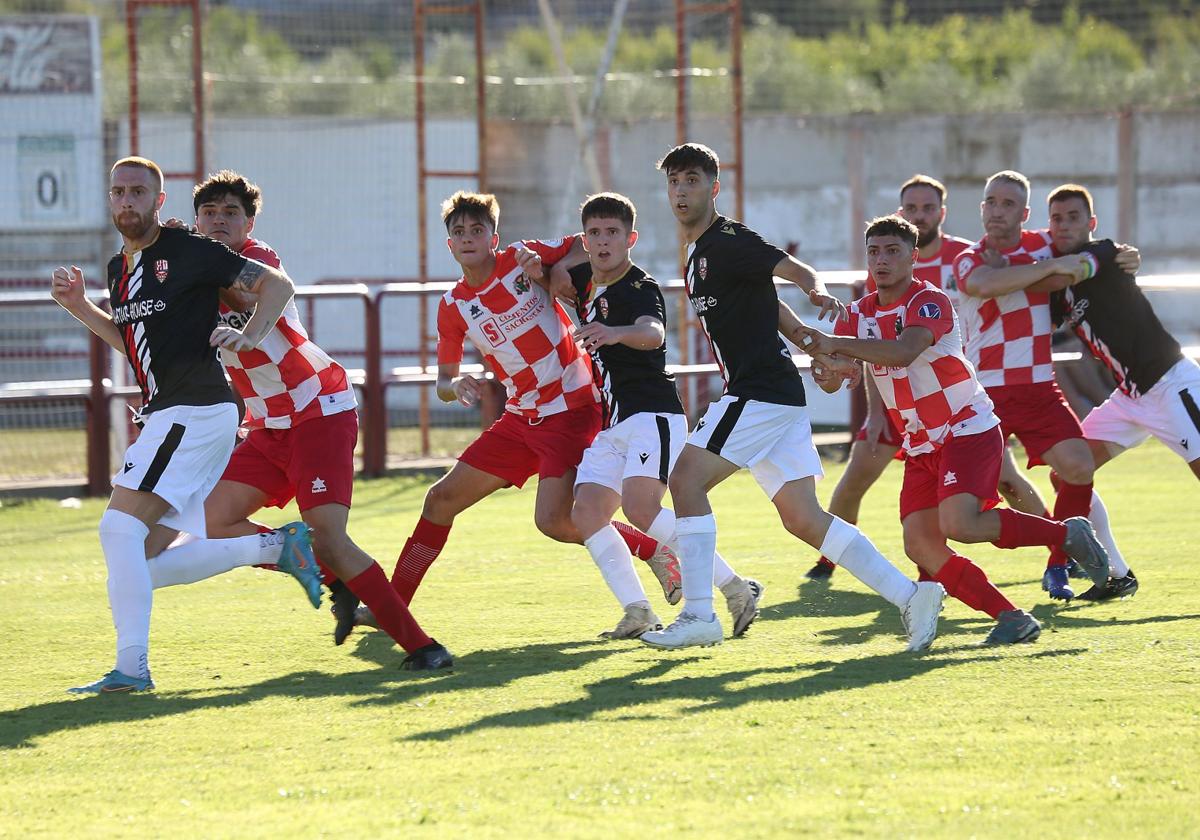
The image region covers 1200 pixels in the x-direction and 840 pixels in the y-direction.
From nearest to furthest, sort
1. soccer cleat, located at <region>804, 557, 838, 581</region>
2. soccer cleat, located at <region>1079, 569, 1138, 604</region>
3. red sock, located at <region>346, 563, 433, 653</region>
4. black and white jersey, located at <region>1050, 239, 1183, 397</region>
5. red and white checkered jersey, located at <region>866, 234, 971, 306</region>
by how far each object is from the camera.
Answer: red sock, located at <region>346, 563, 433, 653</region>
soccer cleat, located at <region>1079, 569, 1138, 604</region>
black and white jersey, located at <region>1050, 239, 1183, 397</region>
soccer cleat, located at <region>804, 557, 838, 581</region>
red and white checkered jersey, located at <region>866, 234, 971, 306</region>

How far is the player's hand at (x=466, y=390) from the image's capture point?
638 centimetres

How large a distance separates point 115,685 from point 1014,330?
167 inches

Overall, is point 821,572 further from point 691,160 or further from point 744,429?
point 691,160

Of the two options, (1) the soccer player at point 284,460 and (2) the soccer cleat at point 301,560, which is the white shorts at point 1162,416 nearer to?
(1) the soccer player at point 284,460

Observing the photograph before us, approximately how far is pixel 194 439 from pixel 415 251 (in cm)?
1310

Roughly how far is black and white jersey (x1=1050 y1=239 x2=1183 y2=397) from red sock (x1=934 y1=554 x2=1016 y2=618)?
6.27 ft

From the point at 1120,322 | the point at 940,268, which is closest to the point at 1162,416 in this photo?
the point at 1120,322

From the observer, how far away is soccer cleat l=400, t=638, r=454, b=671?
19.2 feet

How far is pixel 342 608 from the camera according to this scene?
20.9ft

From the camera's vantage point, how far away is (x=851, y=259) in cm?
1955

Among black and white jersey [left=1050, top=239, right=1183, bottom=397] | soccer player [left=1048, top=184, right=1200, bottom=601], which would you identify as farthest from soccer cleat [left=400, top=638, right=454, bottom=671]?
black and white jersey [left=1050, top=239, right=1183, bottom=397]

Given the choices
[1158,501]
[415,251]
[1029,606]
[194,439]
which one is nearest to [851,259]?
[415,251]

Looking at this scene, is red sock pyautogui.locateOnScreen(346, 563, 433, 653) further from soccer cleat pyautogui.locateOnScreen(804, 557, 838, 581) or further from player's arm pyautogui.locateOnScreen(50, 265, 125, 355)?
soccer cleat pyautogui.locateOnScreen(804, 557, 838, 581)

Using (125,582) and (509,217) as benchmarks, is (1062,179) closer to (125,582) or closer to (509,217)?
(509,217)
